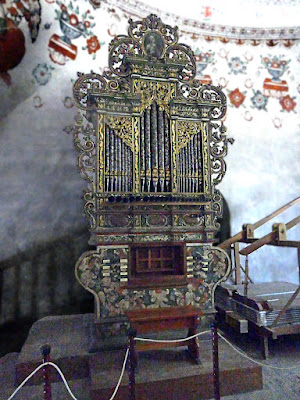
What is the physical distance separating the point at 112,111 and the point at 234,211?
367 centimetres

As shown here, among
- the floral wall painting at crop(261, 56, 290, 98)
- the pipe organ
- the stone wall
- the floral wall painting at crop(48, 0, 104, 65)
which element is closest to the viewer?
the pipe organ

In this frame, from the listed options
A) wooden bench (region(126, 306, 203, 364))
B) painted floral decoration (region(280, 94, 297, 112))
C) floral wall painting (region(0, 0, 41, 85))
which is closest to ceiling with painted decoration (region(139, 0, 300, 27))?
painted floral decoration (region(280, 94, 297, 112))

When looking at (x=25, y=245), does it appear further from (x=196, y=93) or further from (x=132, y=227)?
(x=196, y=93)

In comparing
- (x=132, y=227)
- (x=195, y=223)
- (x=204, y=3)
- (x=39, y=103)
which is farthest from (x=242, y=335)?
(x=204, y=3)

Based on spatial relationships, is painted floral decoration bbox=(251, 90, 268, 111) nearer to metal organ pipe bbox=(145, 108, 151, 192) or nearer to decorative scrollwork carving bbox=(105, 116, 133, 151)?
metal organ pipe bbox=(145, 108, 151, 192)

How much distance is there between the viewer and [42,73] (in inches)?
221

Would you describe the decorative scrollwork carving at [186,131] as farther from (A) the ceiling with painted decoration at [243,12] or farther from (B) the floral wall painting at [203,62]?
(A) the ceiling with painted decoration at [243,12]

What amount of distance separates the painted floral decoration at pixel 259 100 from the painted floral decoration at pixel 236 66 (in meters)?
0.58

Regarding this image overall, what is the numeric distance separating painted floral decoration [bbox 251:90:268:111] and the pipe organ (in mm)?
2745

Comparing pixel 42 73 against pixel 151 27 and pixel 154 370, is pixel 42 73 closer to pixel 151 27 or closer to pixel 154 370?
pixel 151 27

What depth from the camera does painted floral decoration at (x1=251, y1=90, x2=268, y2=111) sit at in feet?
23.4

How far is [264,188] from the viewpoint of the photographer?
7008 millimetres

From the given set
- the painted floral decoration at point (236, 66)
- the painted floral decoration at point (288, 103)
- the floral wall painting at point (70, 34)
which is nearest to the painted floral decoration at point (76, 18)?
the floral wall painting at point (70, 34)

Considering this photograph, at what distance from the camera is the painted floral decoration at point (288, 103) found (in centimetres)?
729
